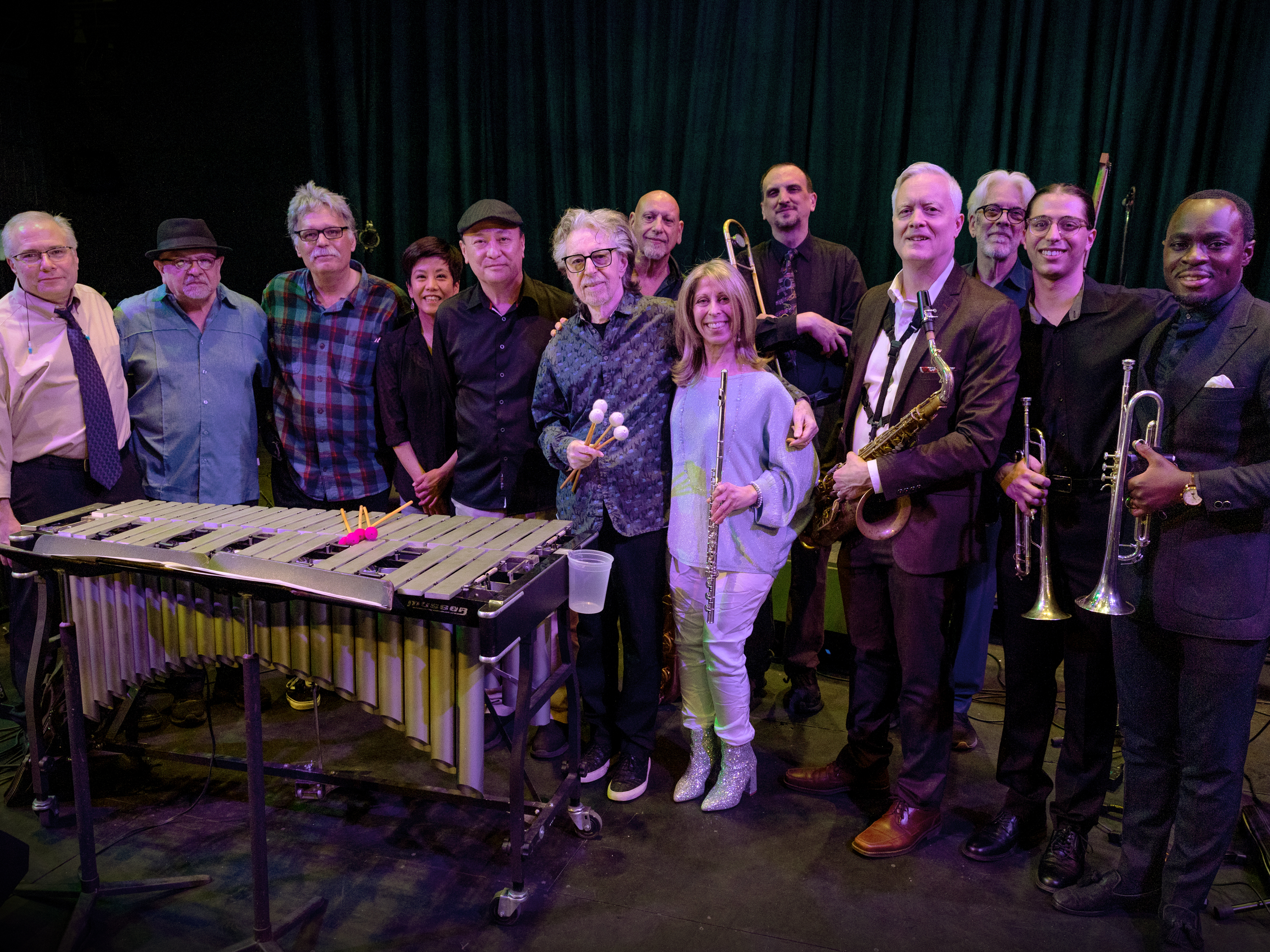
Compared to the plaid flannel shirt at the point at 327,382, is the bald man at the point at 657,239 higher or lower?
higher

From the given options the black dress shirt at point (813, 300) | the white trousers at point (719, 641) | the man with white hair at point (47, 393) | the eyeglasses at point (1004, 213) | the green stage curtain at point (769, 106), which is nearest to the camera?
the white trousers at point (719, 641)

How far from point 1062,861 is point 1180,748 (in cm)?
49

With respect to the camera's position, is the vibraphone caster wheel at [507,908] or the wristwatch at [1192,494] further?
the vibraphone caster wheel at [507,908]

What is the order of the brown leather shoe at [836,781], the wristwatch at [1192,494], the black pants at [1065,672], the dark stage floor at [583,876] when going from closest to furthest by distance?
the wristwatch at [1192,494] < the dark stage floor at [583,876] < the black pants at [1065,672] < the brown leather shoe at [836,781]

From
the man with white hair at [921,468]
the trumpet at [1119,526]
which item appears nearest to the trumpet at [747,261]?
the man with white hair at [921,468]

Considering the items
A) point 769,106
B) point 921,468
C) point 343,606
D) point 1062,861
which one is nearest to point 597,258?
point 921,468

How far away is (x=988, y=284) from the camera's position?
3385 millimetres

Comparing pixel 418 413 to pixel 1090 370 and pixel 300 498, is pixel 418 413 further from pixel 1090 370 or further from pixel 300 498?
pixel 1090 370

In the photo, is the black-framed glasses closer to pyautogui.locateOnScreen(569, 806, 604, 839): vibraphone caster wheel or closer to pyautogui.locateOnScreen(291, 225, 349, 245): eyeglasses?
pyautogui.locateOnScreen(291, 225, 349, 245): eyeglasses

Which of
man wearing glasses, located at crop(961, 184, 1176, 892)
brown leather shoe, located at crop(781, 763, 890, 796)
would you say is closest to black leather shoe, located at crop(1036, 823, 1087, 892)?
man wearing glasses, located at crop(961, 184, 1176, 892)

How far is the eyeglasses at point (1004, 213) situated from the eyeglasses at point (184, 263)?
298 centimetres

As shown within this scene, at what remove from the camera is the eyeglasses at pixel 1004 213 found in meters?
3.37

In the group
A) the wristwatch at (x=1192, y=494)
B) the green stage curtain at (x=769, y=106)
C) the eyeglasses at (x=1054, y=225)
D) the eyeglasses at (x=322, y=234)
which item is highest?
the green stage curtain at (x=769, y=106)

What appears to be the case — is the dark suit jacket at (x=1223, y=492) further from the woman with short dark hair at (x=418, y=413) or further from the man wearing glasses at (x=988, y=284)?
the woman with short dark hair at (x=418, y=413)
